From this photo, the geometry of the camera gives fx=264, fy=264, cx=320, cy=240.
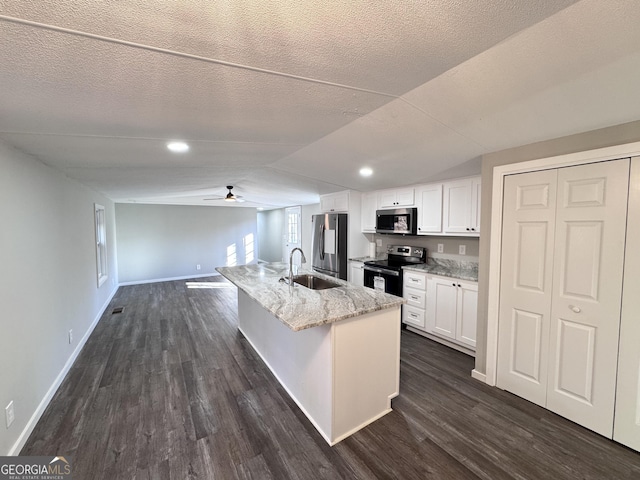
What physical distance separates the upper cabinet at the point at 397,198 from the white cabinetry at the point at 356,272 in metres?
1.03

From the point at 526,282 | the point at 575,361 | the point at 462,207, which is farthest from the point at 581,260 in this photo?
the point at 462,207

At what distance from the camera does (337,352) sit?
1822mm

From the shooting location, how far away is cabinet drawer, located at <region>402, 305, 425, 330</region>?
346 centimetres

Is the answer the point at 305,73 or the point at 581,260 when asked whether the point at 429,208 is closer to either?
the point at 581,260

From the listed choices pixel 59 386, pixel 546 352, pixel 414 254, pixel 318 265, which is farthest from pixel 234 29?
pixel 318 265

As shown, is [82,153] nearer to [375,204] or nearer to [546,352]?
[375,204]

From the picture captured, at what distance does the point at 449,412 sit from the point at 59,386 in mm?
3466

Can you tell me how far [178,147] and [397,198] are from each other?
290 centimetres

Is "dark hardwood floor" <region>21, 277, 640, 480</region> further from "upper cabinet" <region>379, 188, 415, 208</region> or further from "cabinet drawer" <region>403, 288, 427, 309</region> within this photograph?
"upper cabinet" <region>379, 188, 415, 208</region>

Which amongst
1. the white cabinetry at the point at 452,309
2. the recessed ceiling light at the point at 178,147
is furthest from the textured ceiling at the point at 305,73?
the white cabinetry at the point at 452,309

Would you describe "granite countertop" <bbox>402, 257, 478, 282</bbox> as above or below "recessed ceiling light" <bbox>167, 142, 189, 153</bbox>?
below

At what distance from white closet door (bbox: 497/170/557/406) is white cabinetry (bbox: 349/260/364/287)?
2.12 metres

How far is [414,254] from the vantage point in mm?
3982

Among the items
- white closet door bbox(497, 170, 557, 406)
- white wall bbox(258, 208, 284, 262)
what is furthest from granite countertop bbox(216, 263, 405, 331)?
white wall bbox(258, 208, 284, 262)
